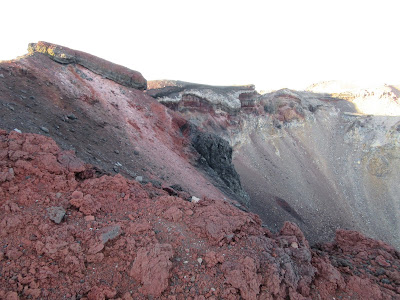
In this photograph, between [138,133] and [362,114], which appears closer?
[138,133]

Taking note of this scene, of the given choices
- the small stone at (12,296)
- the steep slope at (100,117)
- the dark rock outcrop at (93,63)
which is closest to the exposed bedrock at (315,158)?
the dark rock outcrop at (93,63)

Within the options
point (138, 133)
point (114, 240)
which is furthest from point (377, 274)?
point (138, 133)

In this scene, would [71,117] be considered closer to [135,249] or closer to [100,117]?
[100,117]

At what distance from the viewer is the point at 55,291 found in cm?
340

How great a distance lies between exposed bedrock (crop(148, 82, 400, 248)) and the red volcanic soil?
13.6 m

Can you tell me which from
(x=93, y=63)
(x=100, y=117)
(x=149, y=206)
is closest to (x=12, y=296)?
(x=149, y=206)

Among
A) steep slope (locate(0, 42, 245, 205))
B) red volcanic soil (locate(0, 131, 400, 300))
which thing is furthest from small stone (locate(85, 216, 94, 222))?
steep slope (locate(0, 42, 245, 205))

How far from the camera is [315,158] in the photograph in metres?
28.7

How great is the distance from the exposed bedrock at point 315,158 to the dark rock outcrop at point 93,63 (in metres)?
5.65

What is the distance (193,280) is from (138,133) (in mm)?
10677

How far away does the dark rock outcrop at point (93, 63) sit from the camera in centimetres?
1364

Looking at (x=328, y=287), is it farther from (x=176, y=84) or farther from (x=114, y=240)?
(x=176, y=84)

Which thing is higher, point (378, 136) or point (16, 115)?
point (378, 136)

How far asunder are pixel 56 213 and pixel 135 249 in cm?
155
